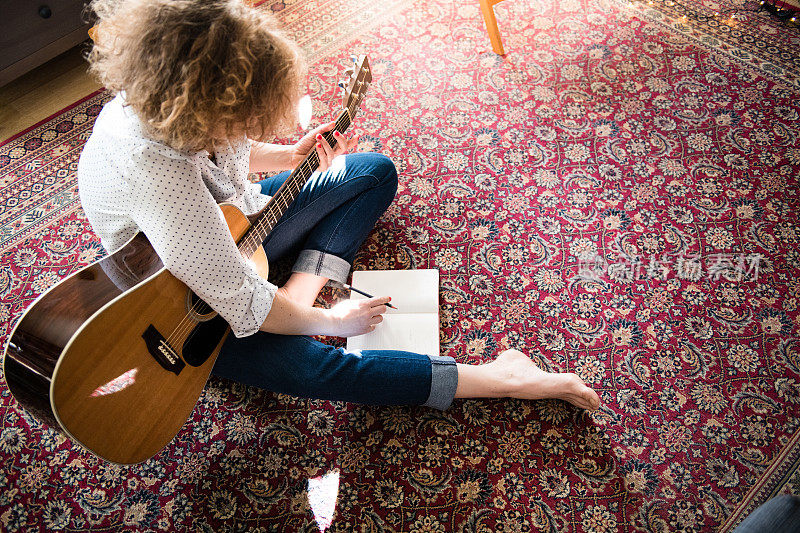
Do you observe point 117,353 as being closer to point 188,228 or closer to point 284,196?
point 188,228

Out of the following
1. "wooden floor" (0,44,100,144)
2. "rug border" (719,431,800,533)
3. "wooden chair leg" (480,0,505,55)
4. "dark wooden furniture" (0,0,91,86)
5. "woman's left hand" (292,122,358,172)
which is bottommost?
"rug border" (719,431,800,533)

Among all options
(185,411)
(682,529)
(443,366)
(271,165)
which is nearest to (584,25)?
(271,165)

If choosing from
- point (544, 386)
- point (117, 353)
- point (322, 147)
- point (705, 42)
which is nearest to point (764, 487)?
point (544, 386)

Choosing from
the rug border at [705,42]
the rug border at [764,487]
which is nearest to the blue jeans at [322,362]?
the rug border at [764,487]

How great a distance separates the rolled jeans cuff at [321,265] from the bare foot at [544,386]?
0.44 meters

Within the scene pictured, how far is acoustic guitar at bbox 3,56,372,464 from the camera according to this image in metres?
0.94

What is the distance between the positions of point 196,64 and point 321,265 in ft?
2.17

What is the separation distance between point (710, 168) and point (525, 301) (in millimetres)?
722

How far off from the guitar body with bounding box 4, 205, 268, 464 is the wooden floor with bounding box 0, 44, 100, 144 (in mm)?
1292

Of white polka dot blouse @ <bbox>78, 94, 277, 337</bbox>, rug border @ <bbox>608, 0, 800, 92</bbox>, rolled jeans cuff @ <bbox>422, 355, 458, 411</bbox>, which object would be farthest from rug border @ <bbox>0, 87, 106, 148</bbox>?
rug border @ <bbox>608, 0, 800, 92</bbox>

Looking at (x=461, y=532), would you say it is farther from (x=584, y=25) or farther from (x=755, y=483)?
(x=584, y=25)

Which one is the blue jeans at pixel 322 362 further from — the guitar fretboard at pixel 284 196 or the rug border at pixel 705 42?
the rug border at pixel 705 42

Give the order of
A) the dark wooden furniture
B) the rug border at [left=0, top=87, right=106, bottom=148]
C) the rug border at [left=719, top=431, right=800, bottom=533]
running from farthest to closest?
the rug border at [left=0, top=87, right=106, bottom=148]
the dark wooden furniture
the rug border at [left=719, top=431, right=800, bottom=533]

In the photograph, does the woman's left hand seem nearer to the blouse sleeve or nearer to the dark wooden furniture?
the blouse sleeve
